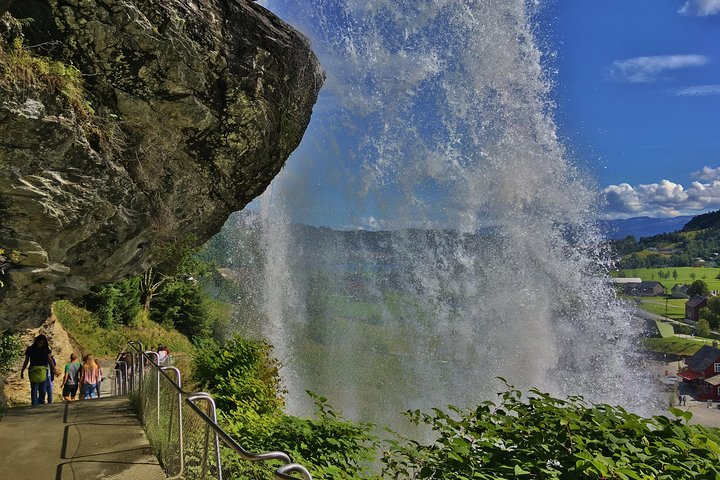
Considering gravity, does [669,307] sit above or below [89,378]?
below

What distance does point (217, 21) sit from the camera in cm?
967

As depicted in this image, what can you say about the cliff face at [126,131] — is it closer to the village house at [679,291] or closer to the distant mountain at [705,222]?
the village house at [679,291]

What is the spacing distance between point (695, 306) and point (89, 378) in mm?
141356

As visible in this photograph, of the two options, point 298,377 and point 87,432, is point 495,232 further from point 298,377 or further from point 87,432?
point 87,432

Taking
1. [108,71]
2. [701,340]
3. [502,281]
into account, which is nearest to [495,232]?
[502,281]

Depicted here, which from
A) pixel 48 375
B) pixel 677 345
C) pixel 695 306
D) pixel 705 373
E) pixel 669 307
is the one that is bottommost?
pixel 705 373

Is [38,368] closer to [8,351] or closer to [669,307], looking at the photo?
[8,351]

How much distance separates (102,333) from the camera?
92.6 feet

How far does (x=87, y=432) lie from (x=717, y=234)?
20994 cm

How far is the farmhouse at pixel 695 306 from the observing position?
4783 inches

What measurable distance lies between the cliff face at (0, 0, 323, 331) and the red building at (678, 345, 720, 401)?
92.8 m

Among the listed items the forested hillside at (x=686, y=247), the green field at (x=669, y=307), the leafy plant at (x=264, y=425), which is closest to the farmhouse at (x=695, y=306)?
the green field at (x=669, y=307)

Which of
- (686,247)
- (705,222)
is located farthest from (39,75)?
(705,222)

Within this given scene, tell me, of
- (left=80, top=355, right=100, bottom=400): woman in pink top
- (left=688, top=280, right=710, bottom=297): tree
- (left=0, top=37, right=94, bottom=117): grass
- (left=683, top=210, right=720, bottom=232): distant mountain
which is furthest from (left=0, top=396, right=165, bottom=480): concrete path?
(left=683, top=210, right=720, bottom=232): distant mountain
